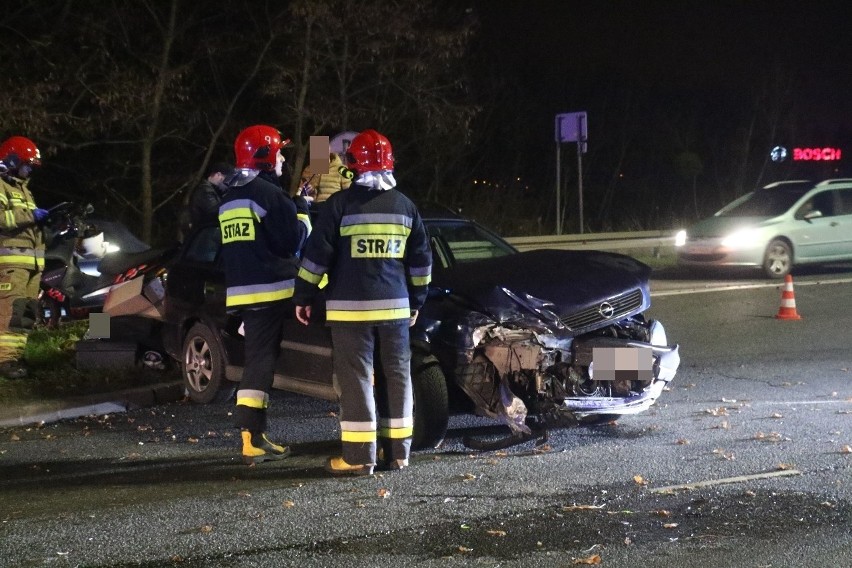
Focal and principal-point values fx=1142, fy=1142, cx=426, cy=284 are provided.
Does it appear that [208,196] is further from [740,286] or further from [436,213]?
[740,286]

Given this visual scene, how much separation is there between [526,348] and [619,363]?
0.61 m

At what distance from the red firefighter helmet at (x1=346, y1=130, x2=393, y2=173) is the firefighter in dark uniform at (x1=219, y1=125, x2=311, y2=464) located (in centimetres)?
55

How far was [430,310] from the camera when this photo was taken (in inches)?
267

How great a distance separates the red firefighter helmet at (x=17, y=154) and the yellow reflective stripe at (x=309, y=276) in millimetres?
3789

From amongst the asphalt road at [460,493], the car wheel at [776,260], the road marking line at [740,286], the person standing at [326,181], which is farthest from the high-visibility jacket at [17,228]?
the car wheel at [776,260]

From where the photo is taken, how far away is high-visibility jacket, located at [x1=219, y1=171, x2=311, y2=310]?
21.7 feet

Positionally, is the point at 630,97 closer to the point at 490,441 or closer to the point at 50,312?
the point at 50,312

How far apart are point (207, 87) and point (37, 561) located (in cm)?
1782

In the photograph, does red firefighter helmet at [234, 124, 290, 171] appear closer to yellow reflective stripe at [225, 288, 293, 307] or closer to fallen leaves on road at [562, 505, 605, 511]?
yellow reflective stripe at [225, 288, 293, 307]

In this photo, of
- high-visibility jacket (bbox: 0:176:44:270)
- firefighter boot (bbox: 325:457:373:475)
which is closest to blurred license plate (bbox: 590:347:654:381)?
firefighter boot (bbox: 325:457:373:475)

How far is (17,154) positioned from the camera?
899cm

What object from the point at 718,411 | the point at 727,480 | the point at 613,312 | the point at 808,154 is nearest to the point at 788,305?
the point at 718,411

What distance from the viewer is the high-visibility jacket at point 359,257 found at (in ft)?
20.6

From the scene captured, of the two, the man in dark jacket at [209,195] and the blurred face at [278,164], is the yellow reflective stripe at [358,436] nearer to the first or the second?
the blurred face at [278,164]
